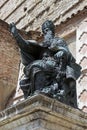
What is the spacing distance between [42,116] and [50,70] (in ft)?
2.19

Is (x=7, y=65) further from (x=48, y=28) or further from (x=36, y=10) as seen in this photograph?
(x=48, y=28)

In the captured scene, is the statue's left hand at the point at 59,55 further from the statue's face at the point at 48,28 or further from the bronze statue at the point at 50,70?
the statue's face at the point at 48,28

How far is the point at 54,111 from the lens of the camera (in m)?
3.50

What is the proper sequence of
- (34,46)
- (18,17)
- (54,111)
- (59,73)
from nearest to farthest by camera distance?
(54,111), (59,73), (34,46), (18,17)

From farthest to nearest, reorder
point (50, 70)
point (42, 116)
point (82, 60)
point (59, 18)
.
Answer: point (59, 18)
point (82, 60)
point (50, 70)
point (42, 116)

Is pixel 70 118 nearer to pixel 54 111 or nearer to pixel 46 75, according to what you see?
pixel 54 111

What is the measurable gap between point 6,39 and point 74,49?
4.01m

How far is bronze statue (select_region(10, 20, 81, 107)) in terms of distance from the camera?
3885 mm

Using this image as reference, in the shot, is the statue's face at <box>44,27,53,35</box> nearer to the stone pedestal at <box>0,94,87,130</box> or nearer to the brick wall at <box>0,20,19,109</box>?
the stone pedestal at <box>0,94,87,130</box>

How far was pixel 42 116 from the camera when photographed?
345 cm

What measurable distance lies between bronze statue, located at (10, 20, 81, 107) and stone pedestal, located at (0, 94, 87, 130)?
6.9 inches

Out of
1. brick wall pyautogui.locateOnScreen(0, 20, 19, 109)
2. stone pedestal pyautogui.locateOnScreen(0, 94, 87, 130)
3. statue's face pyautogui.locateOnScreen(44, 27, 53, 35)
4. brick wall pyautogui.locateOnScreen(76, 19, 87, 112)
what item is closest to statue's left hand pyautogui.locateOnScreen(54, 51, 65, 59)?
statue's face pyautogui.locateOnScreen(44, 27, 53, 35)

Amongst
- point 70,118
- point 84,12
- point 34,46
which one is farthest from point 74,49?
point 70,118

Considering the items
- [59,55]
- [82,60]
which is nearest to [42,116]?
[59,55]
